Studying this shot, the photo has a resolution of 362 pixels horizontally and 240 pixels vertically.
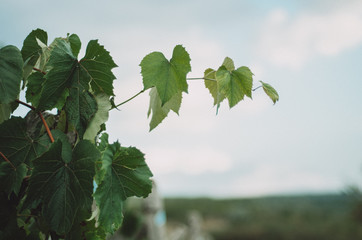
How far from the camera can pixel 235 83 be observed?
0.81 meters

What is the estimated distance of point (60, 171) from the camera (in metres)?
0.70

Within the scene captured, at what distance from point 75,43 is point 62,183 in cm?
31

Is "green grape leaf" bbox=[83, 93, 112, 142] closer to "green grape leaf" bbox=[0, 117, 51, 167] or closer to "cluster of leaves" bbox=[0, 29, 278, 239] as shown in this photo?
"cluster of leaves" bbox=[0, 29, 278, 239]

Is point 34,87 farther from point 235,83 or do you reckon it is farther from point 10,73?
point 235,83

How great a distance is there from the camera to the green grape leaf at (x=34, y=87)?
0.78 m

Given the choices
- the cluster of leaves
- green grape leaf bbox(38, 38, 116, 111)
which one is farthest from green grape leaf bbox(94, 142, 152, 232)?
green grape leaf bbox(38, 38, 116, 111)

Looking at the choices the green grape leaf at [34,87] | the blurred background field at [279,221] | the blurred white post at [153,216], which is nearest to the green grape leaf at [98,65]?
the green grape leaf at [34,87]

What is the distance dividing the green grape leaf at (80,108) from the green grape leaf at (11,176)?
0.15 meters

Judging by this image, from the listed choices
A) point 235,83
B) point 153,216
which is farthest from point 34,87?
point 153,216

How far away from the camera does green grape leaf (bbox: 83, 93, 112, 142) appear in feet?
2.36

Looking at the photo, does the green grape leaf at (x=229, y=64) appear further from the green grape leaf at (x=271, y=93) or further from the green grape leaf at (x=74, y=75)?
the green grape leaf at (x=74, y=75)

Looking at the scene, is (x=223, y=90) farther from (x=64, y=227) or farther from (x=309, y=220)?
(x=309, y=220)

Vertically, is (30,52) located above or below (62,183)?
above

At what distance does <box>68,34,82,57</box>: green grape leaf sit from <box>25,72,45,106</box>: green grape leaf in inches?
3.5
